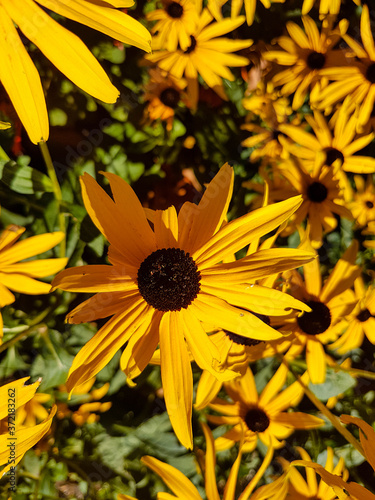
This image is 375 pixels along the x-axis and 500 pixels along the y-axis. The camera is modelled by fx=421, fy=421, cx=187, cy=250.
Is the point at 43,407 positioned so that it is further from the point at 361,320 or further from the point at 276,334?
the point at 361,320

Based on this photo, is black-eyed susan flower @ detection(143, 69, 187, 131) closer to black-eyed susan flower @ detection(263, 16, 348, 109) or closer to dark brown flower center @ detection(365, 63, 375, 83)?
black-eyed susan flower @ detection(263, 16, 348, 109)

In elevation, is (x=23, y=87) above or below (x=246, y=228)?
above

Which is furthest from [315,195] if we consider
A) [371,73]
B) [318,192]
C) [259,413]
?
[259,413]

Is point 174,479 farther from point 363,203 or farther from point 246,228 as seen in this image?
point 363,203

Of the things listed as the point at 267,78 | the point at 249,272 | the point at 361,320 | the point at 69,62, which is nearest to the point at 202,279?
the point at 249,272

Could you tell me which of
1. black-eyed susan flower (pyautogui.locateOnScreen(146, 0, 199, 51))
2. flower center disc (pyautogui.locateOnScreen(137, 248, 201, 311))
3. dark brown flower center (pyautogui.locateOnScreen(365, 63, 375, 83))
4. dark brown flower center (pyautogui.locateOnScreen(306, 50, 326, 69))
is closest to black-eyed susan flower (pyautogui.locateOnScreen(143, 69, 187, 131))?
black-eyed susan flower (pyautogui.locateOnScreen(146, 0, 199, 51))

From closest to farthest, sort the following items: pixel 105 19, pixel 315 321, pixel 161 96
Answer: pixel 105 19 < pixel 315 321 < pixel 161 96

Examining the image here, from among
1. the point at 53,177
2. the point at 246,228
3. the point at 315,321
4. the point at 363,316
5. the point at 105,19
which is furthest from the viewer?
the point at 363,316
